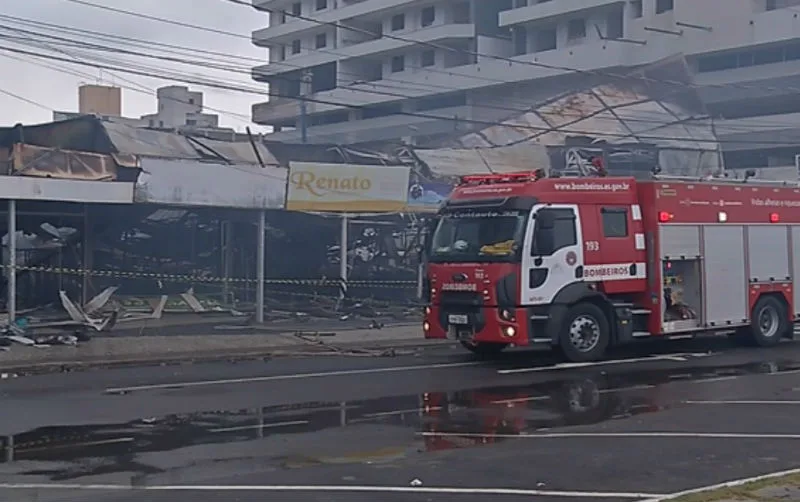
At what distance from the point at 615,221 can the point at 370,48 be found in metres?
69.2

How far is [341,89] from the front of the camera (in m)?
87.1

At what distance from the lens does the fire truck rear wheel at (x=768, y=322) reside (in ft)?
70.8

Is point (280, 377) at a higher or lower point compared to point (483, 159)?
lower

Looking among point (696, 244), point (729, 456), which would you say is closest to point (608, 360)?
point (696, 244)

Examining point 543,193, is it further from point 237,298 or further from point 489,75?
point 489,75

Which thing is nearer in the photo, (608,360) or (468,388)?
(468,388)

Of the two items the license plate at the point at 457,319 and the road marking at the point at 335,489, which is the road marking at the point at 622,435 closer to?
the road marking at the point at 335,489

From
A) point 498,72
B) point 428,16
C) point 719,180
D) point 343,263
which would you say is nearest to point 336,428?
point 719,180

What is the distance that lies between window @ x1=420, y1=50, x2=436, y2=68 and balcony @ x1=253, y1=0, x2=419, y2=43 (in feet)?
12.3

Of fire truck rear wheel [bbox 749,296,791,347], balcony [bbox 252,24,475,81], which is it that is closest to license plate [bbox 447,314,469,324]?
fire truck rear wheel [bbox 749,296,791,347]

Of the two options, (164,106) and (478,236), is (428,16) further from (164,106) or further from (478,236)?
(478,236)

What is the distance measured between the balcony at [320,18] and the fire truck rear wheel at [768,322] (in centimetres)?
5930

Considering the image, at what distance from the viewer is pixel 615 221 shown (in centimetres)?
1950

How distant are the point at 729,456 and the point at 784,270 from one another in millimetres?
12637
